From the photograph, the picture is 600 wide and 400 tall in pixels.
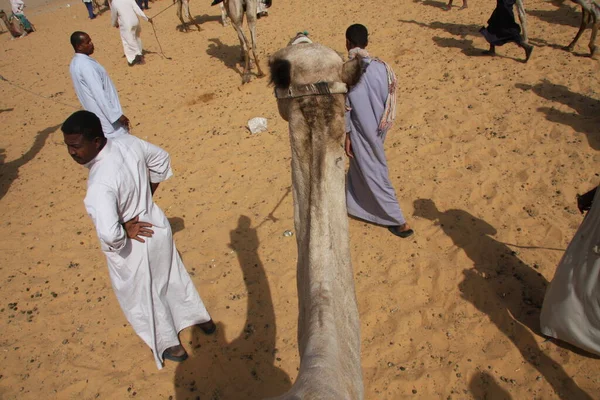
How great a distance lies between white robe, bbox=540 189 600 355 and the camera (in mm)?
2707

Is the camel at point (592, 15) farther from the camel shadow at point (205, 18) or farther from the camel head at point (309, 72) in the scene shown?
the camel shadow at point (205, 18)

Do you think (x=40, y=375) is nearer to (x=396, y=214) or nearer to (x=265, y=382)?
(x=265, y=382)

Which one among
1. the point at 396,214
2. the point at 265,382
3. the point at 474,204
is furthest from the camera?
the point at 474,204

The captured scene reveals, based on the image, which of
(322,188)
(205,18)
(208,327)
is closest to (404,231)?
(208,327)

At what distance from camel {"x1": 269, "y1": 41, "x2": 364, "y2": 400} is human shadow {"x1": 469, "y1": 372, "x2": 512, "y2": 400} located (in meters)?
1.89

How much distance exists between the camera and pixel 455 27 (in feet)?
31.6

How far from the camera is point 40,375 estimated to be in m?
3.66

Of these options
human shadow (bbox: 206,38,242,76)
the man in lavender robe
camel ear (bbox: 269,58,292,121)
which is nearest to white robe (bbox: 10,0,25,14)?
human shadow (bbox: 206,38,242,76)

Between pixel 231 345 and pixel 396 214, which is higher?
pixel 396 214

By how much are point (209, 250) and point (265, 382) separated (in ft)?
6.31

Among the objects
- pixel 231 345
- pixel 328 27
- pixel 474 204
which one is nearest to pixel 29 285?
pixel 231 345

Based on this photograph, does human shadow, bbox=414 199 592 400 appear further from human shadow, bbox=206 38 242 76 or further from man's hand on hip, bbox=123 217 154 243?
human shadow, bbox=206 38 242 76

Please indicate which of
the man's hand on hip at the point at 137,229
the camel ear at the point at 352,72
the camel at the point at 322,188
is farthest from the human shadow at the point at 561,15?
the man's hand on hip at the point at 137,229

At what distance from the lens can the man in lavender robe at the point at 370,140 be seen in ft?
11.8
